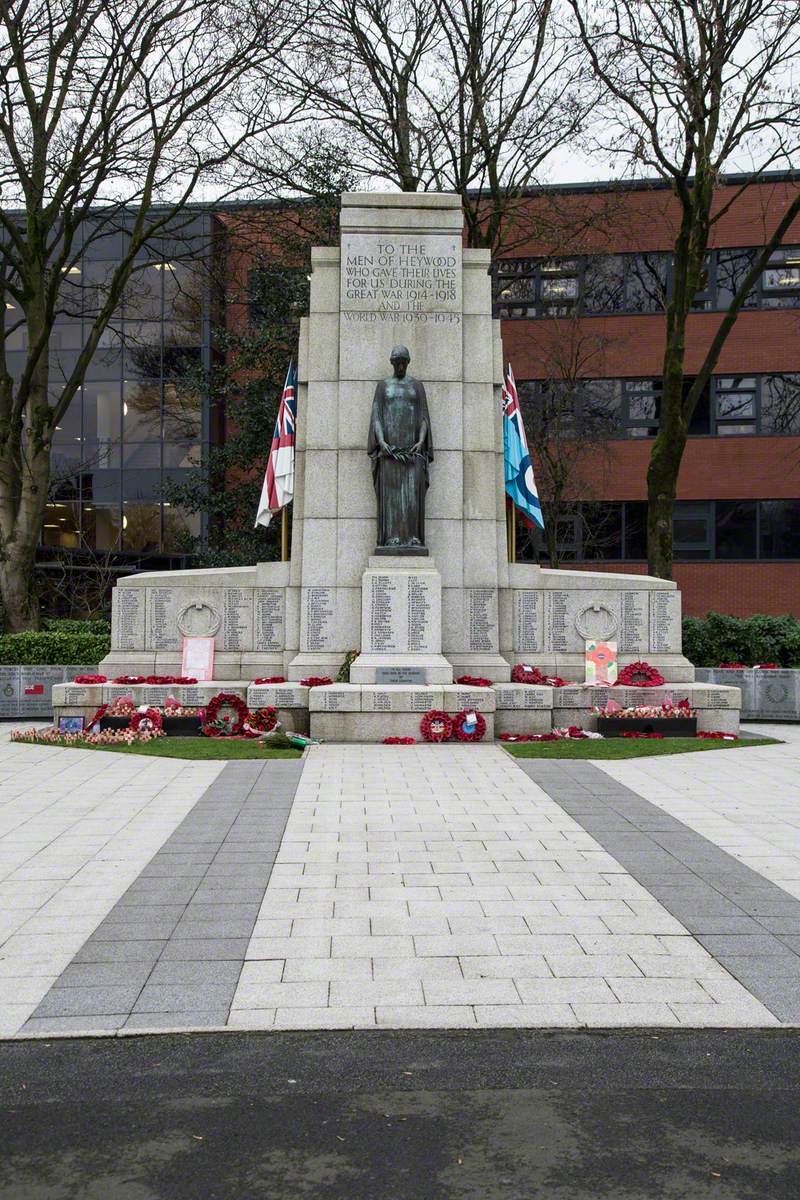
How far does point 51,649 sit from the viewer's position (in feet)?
65.1

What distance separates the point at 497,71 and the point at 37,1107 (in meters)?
24.6

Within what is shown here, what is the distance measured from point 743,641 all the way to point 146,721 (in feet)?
40.2

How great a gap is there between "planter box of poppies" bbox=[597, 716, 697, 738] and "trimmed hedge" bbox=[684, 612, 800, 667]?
18.5 feet

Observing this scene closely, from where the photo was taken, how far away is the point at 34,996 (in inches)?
201

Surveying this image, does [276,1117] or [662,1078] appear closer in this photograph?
[276,1117]

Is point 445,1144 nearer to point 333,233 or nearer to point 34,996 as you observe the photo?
point 34,996

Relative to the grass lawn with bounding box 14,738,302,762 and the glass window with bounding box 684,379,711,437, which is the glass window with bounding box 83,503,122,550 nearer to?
the glass window with bounding box 684,379,711,437

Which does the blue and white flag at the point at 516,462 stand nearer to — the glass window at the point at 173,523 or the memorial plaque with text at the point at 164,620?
the memorial plaque with text at the point at 164,620

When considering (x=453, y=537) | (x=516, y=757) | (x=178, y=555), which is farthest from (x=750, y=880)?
(x=178, y=555)

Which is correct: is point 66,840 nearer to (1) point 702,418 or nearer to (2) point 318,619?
(2) point 318,619

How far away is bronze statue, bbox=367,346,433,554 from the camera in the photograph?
16453mm

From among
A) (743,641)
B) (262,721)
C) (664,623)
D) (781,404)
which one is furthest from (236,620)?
(781,404)

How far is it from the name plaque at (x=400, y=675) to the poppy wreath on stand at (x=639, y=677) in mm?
3377

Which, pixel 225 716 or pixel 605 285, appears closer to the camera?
pixel 225 716
